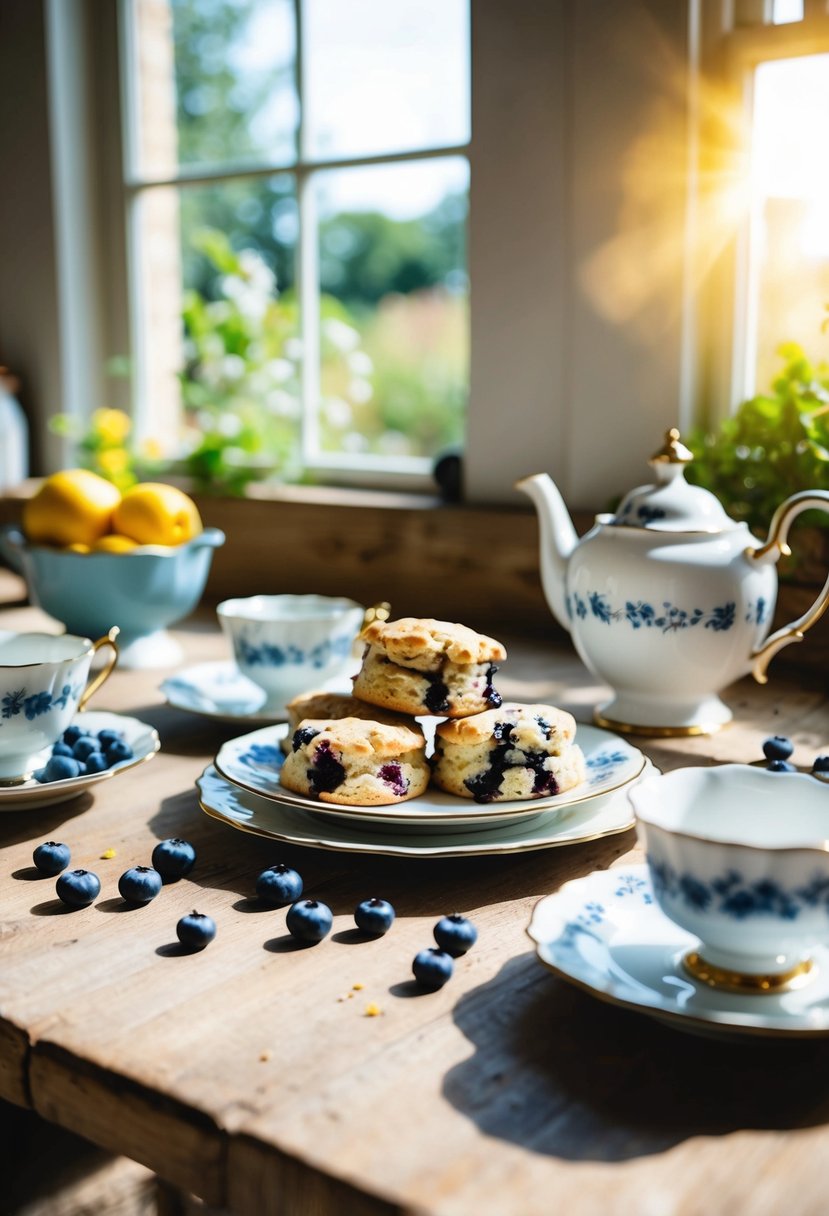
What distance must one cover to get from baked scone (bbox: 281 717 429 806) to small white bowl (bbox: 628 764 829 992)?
254mm

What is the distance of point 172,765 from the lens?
114cm

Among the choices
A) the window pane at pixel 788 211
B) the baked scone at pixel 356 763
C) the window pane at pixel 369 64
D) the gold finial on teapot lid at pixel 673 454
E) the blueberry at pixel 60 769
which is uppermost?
the window pane at pixel 369 64

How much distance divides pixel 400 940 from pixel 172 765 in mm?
450

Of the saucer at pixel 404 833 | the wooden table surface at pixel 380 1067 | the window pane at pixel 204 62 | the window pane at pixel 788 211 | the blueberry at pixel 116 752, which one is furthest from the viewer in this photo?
the window pane at pixel 204 62

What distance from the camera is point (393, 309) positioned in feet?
22.5

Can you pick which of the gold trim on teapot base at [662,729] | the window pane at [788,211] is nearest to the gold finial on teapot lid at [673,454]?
the gold trim on teapot base at [662,729]

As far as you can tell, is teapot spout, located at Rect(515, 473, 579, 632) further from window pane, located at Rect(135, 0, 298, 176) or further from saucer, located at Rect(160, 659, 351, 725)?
window pane, located at Rect(135, 0, 298, 176)

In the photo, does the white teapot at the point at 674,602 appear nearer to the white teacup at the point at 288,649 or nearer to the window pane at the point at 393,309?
the white teacup at the point at 288,649

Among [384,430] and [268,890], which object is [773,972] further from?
[384,430]

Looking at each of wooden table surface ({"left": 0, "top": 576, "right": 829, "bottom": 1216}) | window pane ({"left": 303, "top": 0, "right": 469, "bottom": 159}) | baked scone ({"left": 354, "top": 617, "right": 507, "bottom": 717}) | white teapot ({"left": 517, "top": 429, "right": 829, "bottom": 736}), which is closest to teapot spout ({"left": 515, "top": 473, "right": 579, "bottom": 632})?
white teapot ({"left": 517, "top": 429, "right": 829, "bottom": 736})

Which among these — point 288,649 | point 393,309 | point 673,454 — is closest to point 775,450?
point 673,454

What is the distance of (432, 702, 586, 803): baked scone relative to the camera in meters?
0.90

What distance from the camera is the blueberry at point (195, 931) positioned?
0.74 m

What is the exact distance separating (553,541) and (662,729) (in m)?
0.24
